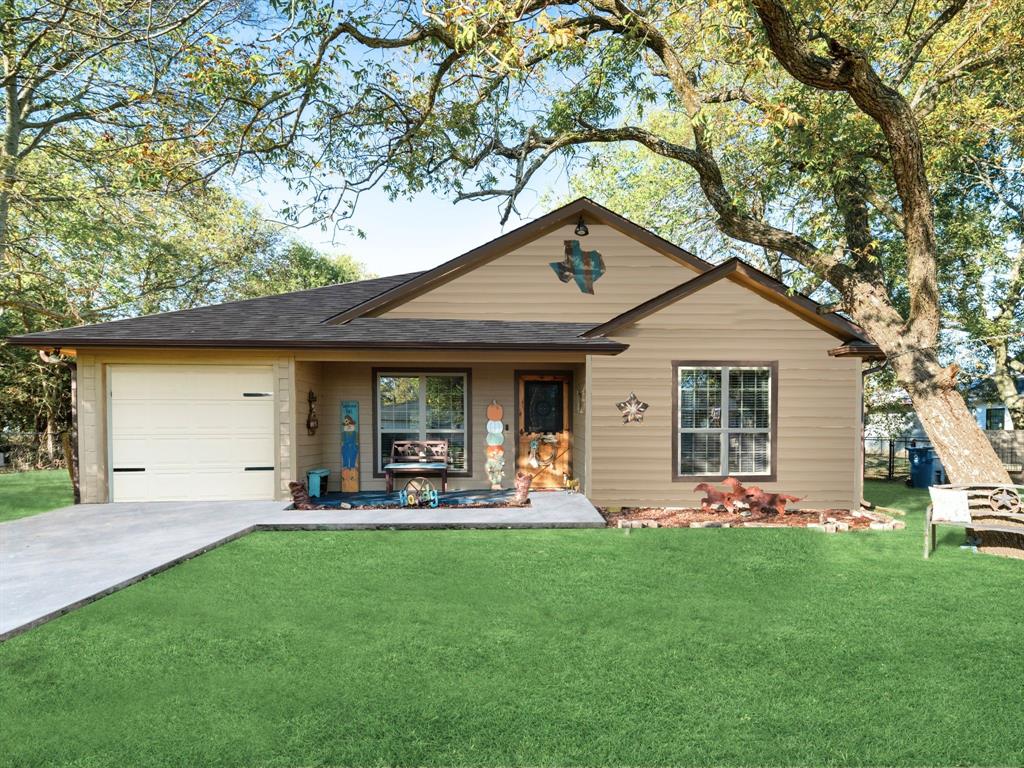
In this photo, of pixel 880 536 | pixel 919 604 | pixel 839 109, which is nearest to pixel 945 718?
pixel 919 604

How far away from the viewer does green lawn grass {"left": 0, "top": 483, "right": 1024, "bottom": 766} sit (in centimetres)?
283

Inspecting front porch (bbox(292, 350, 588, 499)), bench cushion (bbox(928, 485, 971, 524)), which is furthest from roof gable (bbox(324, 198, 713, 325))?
bench cushion (bbox(928, 485, 971, 524))

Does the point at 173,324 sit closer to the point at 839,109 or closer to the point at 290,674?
the point at 290,674

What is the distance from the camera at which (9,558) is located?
6.23m

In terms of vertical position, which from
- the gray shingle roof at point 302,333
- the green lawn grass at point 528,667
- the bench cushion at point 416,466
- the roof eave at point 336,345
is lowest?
the green lawn grass at point 528,667

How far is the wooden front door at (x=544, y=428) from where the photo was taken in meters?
11.4

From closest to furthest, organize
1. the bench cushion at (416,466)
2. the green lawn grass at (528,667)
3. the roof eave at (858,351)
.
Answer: the green lawn grass at (528,667), the roof eave at (858,351), the bench cushion at (416,466)

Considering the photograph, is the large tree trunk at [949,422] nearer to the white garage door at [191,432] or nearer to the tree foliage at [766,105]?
the tree foliage at [766,105]

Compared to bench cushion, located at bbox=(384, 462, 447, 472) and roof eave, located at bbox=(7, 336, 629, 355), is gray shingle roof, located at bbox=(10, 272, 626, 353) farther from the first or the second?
bench cushion, located at bbox=(384, 462, 447, 472)

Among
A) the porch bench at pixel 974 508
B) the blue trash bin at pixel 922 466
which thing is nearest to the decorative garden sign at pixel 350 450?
the porch bench at pixel 974 508

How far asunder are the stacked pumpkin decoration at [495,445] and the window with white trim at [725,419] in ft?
10.8

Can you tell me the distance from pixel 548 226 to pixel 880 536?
7.21 metres

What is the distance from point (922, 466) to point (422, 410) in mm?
11566

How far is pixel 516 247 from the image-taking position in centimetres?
1088
